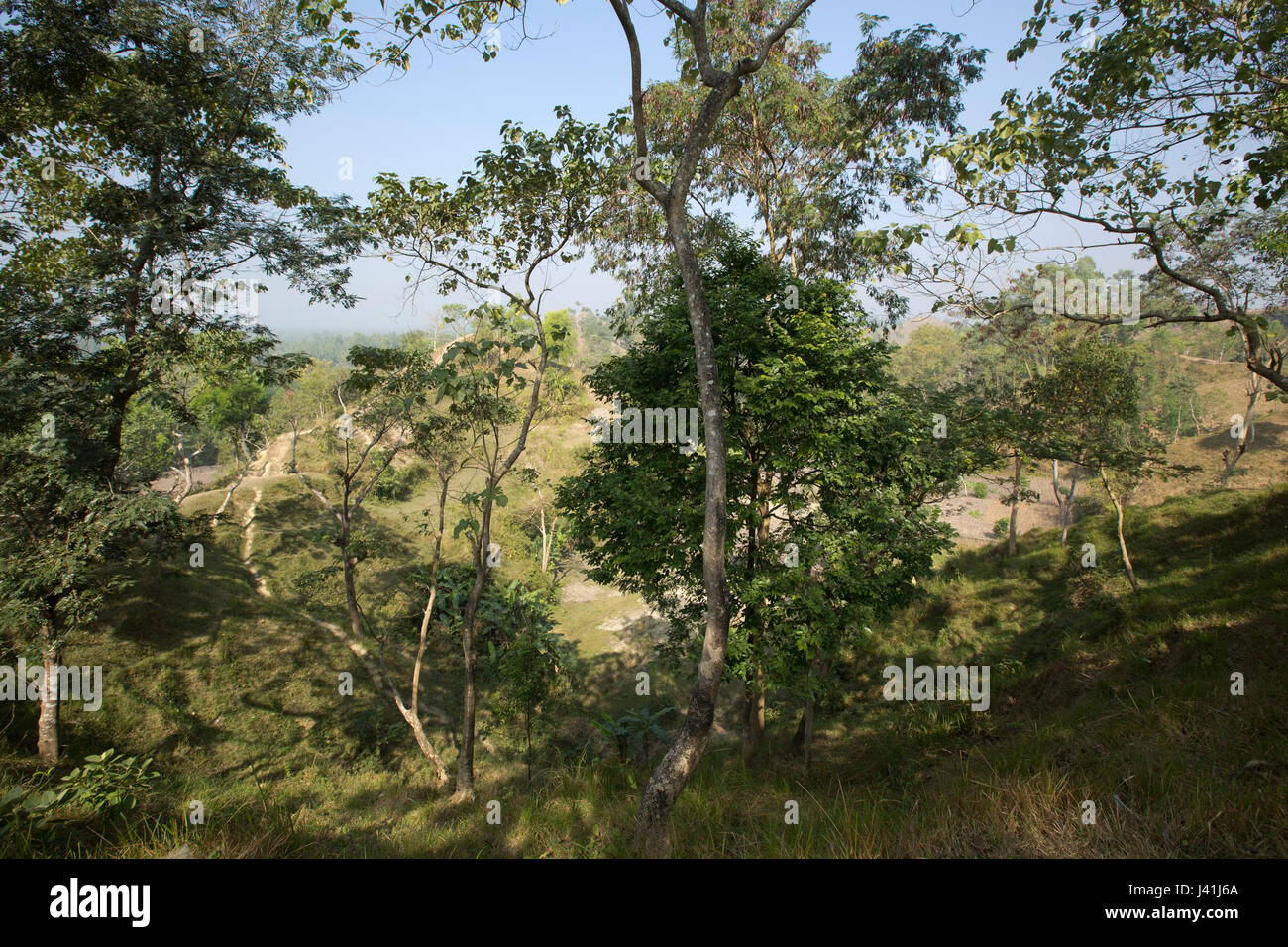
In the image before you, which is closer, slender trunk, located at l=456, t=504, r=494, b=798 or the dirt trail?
slender trunk, located at l=456, t=504, r=494, b=798

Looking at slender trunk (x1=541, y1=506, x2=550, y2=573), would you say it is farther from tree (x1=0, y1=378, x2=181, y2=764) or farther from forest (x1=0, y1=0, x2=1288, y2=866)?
tree (x1=0, y1=378, x2=181, y2=764)

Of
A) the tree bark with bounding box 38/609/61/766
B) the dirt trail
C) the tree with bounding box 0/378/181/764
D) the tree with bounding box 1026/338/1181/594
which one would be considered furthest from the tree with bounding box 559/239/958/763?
the tree bark with bounding box 38/609/61/766

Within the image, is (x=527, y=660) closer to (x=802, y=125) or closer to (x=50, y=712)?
(x=50, y=712)

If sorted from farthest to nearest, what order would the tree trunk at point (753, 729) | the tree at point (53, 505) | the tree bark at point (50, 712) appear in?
the tree trunk at point (753, 729) < the tree bark at point (50, 712) < the tree at point (53, 505)

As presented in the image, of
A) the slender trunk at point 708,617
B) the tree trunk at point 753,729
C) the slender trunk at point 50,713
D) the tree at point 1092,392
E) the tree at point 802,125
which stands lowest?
the tree trunk at point 753,729

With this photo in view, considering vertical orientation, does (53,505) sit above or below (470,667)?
above

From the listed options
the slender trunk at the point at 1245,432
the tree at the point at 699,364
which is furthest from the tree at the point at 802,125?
the slender trunk at the point at 1245,432

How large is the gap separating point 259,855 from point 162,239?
9.49 m

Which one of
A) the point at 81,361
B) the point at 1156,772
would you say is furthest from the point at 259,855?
the point at 81,361

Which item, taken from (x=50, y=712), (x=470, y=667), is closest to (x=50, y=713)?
(x=50, y=712)

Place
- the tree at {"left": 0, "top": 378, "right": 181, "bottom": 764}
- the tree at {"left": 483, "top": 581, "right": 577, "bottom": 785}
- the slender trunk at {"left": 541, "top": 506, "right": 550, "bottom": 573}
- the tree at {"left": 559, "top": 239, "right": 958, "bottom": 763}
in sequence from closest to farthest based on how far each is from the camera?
the tree at {"left": 0, "top": 378, "right": 181, "bottom": 764} < the tree at {"left": 559, "top": 239, "right": 958, "bottom": 763} < the tree at {"left": 483, "top": 581, "right": 577, "bottom": 785} < the slender trunk at {"left": 541, "top": 506, "right": 550, "bottom": 573}

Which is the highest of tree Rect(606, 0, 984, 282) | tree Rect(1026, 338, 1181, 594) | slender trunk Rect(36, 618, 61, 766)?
tree Rect(606, 0, 984, 282)

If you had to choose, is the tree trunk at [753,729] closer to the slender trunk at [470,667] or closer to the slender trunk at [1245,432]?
the slender trunk at [470,667]

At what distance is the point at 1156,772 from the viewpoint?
14.9 feet
